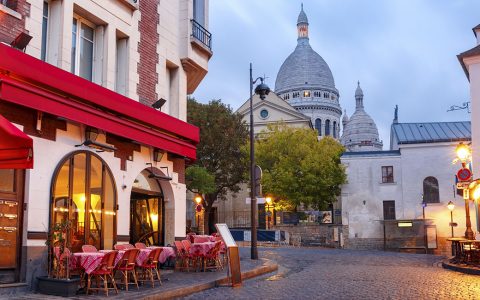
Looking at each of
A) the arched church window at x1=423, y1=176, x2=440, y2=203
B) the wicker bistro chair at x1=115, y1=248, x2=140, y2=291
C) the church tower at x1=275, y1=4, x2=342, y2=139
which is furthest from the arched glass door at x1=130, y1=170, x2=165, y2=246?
the church tower at x1=275, y1=4, x2=342, y2=139

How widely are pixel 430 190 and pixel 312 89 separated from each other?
242 ft

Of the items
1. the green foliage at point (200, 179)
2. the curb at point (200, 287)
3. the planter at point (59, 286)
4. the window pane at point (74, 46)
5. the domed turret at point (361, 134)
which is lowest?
the curb at point (200, 287)

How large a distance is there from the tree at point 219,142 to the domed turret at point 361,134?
6670cm

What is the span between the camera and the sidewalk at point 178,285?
1036 centimetres

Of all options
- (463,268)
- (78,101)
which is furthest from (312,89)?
(78,101)

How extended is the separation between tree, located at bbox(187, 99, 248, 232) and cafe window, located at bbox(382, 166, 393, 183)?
1306 centimetres

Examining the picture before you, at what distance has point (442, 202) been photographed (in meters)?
41.3

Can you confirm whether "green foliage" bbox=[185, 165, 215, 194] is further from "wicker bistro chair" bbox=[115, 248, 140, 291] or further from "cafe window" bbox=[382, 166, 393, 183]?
"wicker bistro chair" bbox=[115, 248, 140, 291]

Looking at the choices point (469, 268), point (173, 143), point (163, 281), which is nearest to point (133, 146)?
point (173, 143)

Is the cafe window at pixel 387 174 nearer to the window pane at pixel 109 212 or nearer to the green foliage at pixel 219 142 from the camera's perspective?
the green foliage at pixel 219 142

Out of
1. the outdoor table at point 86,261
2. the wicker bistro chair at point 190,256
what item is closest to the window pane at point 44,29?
the outdoor table at point 86,261

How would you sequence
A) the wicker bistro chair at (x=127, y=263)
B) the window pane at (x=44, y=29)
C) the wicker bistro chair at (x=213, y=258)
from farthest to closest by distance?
the wicker bistro chair at (x=213, y=258), the window pane at (x=44, y=29), the wicker bistro chair at (x=127, y=263)

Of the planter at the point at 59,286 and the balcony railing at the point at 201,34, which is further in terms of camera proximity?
the balcony railing at the point at 201,34

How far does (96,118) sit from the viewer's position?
1220 centimetres
